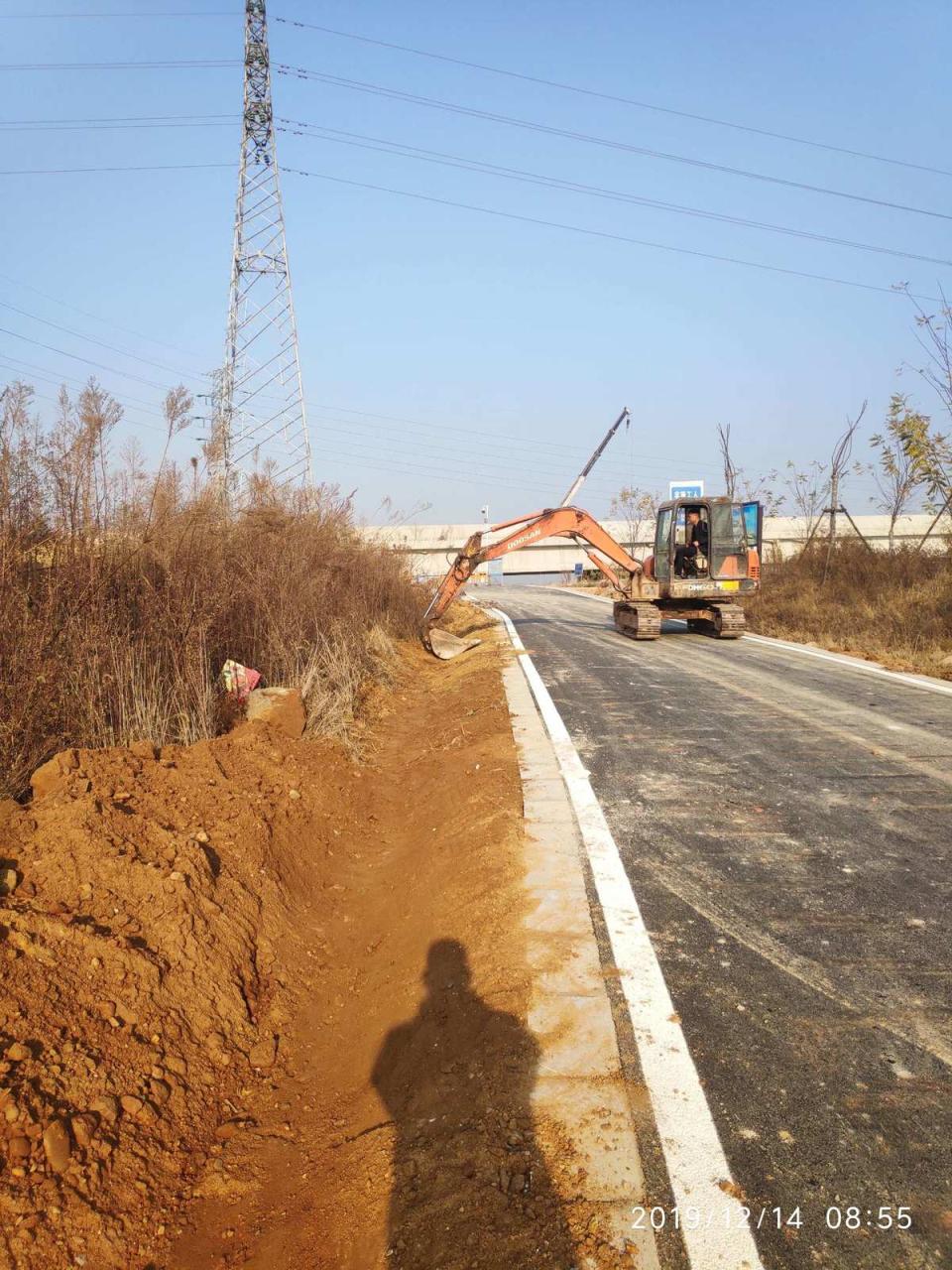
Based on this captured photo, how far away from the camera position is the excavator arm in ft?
53.9

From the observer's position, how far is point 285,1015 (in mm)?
3887

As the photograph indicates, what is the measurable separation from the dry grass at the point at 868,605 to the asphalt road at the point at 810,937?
17.5 ft

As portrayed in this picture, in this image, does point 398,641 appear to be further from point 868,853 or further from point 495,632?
point 868,853

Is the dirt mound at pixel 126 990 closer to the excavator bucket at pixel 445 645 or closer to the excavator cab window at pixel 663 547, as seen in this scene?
the excavator bucket at pixel 445 645

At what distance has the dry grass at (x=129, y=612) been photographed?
484 centimetres

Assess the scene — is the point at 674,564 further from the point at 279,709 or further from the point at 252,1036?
the point at 252,1036

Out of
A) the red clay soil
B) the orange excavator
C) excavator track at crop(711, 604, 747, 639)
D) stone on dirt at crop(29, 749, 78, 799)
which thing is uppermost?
the orange excavator

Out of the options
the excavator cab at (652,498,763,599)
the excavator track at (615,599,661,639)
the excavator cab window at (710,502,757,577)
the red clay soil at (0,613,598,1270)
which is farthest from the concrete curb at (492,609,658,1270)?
the excavator cab window at (710,502,757,577)

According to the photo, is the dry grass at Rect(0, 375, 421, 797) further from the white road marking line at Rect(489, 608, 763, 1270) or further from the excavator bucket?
the excavator bucket

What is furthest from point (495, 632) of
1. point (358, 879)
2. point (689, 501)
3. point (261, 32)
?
point (261, 32)

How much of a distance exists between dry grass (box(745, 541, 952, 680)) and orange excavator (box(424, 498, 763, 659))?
67.3 inches

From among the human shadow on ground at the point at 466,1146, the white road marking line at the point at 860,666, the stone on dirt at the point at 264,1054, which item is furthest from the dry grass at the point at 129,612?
the white road marking line at the point at 860,666

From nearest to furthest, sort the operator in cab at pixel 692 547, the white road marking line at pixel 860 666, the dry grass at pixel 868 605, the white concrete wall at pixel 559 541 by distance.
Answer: the white road marking line at pixel 860 666 → the dry grass at pixel 868 605 → the operator in cab at pixel 692 547 → the white concrete wall at pixel 559 541

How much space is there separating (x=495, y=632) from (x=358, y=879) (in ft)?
40.2
